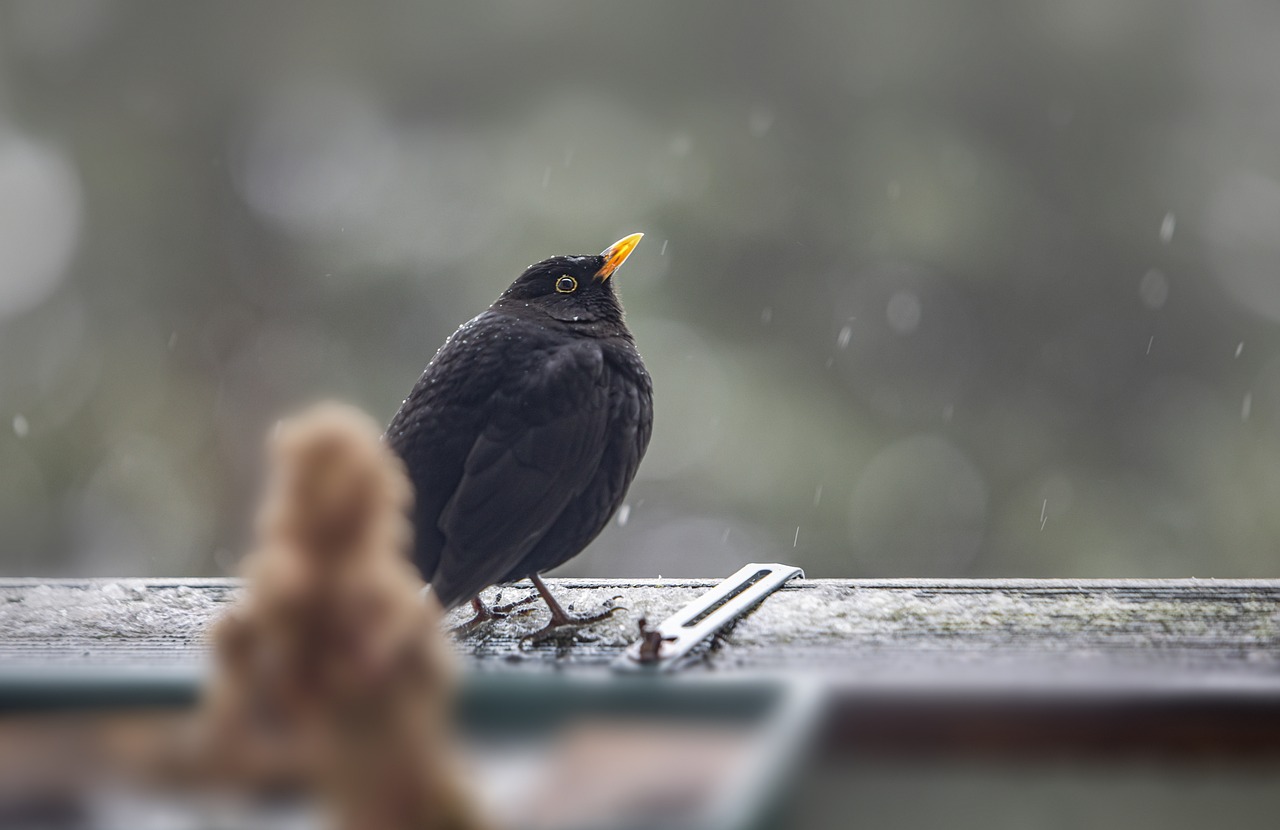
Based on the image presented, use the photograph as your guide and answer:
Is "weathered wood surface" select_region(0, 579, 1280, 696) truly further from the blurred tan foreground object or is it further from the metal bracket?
the blurred tan foreground object

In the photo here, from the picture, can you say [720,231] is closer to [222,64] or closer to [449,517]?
[222,64]

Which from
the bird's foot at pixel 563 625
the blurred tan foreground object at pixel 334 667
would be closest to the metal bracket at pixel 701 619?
the bird's foot at pixel 563 625

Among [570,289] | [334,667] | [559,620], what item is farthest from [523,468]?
[334,667]

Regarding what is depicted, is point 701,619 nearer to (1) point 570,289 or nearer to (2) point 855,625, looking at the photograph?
(2) point 855,625

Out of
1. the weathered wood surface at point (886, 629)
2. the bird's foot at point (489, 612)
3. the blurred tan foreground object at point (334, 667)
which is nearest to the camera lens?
the blurred tan foreground object at point (334, 667)

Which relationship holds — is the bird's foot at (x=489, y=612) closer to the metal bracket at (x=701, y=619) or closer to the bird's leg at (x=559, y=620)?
the bird's leg at (x=559, y=620)

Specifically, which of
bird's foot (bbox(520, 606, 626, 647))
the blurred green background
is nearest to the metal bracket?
bird's foot (bbox(520, 606, 626, 647))
